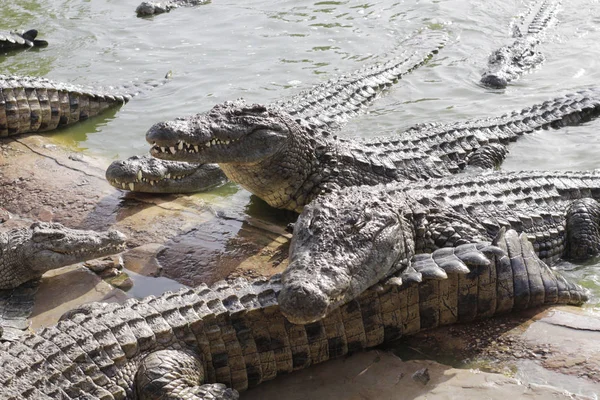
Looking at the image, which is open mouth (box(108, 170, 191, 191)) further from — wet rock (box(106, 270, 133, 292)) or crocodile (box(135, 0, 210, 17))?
crocodile (box(135, 0, 210, 17))

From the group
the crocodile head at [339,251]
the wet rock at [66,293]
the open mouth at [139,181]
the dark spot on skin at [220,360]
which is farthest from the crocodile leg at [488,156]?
the dark spot on skin at [220,360]

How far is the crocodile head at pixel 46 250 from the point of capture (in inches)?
201

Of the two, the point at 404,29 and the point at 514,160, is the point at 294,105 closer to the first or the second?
the point at 514,160

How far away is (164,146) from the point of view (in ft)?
17.8

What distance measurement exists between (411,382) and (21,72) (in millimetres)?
8426

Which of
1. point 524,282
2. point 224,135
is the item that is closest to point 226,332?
point 524,282

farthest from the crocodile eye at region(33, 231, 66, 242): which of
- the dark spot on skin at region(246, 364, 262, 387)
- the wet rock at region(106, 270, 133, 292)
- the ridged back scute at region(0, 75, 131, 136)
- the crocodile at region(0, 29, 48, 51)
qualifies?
the crocodile at region(0, 29, 48, 51)

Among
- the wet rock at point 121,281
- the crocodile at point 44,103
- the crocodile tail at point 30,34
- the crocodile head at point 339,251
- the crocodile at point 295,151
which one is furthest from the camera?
the crocodile tail at point 30,34

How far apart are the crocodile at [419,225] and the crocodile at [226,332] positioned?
0.22 meters

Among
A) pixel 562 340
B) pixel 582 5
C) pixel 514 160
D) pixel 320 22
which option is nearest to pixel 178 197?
pixel 514 160

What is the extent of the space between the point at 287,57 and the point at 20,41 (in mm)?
4152

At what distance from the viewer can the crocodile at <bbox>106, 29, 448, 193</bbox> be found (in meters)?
6.40

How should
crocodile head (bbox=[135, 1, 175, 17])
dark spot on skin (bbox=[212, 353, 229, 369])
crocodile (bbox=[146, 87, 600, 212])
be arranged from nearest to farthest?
dark spot on skin (bbox=[212, 353, 229, 369])
crocodile (bbox=[146, 87, 600, 212])
crocodile head (bbox=[135, 1, 175, 17])

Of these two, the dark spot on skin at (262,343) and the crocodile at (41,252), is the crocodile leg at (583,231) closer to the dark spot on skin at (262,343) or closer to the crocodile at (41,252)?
the dark spot on skin at (262,343)
